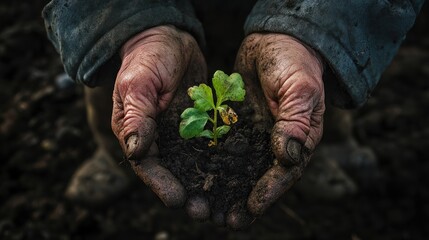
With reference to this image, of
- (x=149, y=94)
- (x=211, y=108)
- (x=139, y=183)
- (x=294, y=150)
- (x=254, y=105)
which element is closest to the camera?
(x=294, y=150)

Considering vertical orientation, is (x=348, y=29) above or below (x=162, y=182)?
above

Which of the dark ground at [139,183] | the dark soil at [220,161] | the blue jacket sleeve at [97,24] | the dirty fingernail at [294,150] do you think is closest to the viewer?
the dirty fingernail at [294,150]

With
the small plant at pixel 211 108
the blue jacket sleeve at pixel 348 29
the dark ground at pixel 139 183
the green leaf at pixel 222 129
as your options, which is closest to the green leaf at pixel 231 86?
the small plant at pixel 211 108

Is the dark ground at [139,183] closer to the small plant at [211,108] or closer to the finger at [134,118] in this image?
the small plant at [211,108]

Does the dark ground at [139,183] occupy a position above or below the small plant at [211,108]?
below

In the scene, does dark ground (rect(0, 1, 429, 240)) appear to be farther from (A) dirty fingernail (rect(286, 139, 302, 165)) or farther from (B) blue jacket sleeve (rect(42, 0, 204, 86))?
(A) dirty fingernail (rect(286, 139, 302, 165))

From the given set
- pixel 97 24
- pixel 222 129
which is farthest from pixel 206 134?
pixel 97 24

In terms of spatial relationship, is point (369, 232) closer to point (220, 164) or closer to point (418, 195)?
point (418, 195)

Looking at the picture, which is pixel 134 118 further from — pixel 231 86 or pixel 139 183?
pixel 139 183
